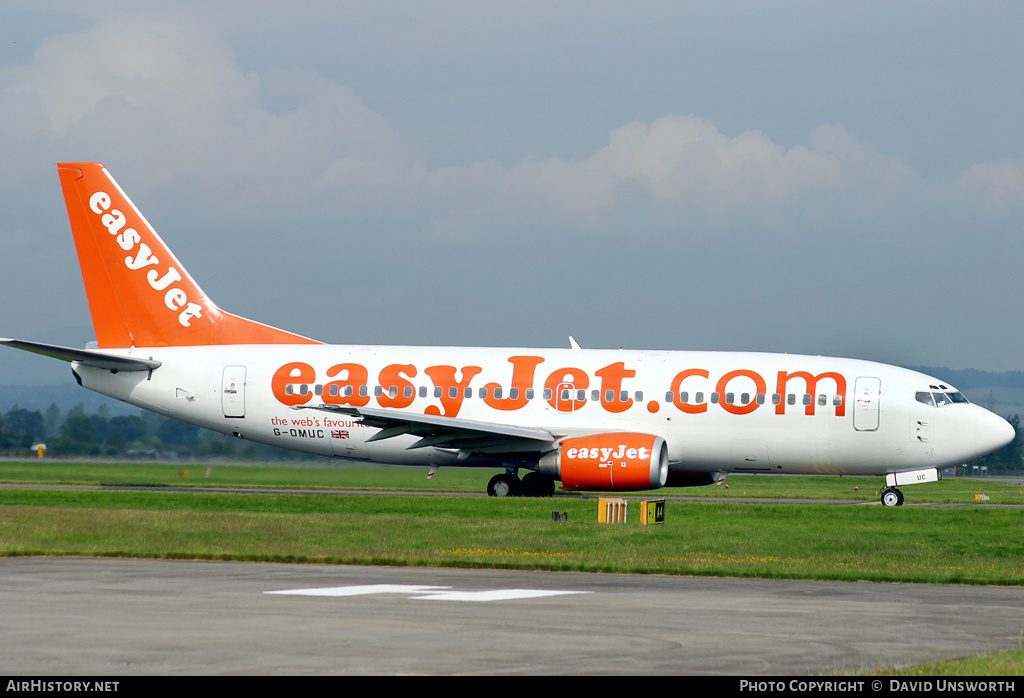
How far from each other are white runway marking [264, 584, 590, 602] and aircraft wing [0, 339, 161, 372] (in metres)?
22.2

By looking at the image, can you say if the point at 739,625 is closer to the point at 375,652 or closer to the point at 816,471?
the point at 375,652

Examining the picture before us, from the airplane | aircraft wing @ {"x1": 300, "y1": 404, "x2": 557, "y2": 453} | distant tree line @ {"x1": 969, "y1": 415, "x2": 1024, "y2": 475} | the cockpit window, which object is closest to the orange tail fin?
the airplane

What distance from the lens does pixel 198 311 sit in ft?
128

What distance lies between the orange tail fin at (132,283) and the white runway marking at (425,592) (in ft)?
78.4

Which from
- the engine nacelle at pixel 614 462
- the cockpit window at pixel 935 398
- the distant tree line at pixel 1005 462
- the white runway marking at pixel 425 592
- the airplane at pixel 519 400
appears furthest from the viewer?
the distant tree line at pixel 1005 462

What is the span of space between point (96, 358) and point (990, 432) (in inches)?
997

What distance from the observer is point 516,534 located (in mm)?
23891

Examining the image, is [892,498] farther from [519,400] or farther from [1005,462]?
[1005,462]

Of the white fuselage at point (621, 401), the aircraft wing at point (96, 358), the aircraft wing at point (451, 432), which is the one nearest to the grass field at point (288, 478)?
the white fuselage at point (621, 401)

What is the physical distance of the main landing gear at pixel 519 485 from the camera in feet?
118

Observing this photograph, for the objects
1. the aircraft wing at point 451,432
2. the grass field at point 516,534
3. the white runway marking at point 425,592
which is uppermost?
the aircraft wing at point 451,432

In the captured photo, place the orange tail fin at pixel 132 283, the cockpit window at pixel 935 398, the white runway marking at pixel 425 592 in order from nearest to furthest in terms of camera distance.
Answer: the white runway marking at pixel 425 592, the cockpit window at pixel 935 398, the orange tail fin at pixel 132 283

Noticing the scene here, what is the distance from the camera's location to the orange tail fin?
3881 cm

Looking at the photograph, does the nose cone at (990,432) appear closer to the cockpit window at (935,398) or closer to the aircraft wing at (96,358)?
the cockpit window at (935,398)
